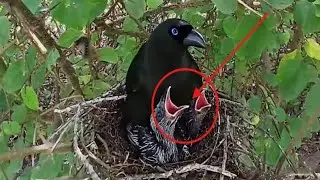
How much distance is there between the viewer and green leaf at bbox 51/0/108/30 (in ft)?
2.89

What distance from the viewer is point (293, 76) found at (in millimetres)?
958

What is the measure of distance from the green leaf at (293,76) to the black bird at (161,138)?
7.4 inches

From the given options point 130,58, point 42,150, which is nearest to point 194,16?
point 130,58

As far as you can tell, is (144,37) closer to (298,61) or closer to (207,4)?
(207,4)

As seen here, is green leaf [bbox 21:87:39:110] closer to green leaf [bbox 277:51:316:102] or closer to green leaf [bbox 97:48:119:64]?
green leaf [bbox 97:48:119:64]

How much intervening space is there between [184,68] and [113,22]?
0.32 m

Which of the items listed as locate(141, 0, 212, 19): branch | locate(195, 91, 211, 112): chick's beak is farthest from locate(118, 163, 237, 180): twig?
locate(141, 0, 212, 19): branch

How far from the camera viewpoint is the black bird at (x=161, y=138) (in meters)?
1.08

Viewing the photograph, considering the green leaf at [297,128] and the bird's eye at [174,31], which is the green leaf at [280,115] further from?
the bird's eye at [174,31]

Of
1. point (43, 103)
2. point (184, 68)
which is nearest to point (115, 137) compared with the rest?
point (184, 68)

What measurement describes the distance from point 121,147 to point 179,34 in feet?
0.72

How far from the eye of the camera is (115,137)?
1157 millimetres

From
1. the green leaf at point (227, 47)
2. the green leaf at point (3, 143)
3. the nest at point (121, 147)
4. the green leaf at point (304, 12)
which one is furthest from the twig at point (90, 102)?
the green leaf at point (304, 12)

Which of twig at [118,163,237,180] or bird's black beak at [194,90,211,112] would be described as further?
bird's black beak at [194,90,211,112]
